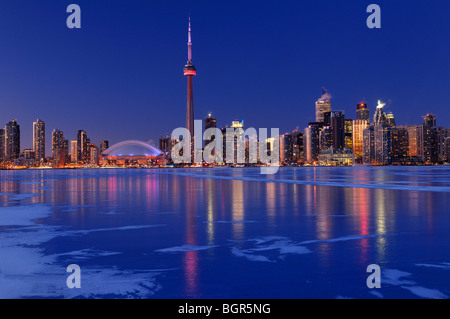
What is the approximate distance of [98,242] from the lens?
488 inches

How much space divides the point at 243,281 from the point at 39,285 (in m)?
4.18

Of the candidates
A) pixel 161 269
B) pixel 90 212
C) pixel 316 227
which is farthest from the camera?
pixel 90 212

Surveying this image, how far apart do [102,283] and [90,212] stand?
43.0ft

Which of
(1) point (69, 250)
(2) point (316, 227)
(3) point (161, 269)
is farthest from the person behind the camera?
(2) point (316, 227)
